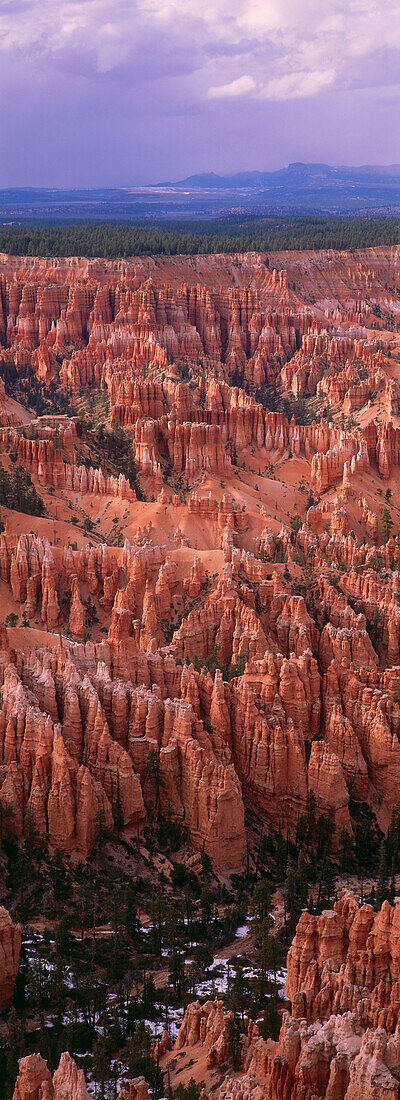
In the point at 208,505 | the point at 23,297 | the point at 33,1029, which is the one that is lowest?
the point at 33,1029

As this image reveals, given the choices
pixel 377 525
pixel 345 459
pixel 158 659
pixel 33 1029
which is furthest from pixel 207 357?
pixel 33 1029

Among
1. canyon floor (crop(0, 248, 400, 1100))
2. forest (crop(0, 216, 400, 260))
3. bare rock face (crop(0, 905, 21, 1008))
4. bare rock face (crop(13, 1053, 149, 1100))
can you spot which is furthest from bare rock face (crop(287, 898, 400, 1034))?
forest (crop(0, 216, 400, 260))

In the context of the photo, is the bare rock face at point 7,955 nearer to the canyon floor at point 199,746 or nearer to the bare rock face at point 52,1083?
the canyon floor at point 199,746

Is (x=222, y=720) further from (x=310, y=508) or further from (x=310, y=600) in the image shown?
(x=310, y=508)

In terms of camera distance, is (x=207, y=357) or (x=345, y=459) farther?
(x=207, y=357)

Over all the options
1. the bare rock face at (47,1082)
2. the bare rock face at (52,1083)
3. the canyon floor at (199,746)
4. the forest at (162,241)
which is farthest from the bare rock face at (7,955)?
the forest at (162,241)

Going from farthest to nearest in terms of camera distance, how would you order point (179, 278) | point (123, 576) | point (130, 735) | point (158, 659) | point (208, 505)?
point (179, 278), point (208, 505), point (123, 576), point (158, 659), point (130, 735)

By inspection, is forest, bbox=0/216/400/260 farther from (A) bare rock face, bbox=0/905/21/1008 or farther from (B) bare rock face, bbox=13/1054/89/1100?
(B) bare rock face, bbox=13/1054/89/1100
